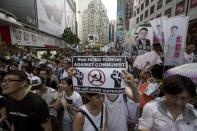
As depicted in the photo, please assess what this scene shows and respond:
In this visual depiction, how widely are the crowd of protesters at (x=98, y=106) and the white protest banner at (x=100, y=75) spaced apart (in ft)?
0.30

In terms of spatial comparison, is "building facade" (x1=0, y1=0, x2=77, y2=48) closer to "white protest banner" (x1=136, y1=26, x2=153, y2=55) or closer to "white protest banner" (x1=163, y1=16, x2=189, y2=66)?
"white protest banner" (x1=136, y1=26, x2=153, y2=55)

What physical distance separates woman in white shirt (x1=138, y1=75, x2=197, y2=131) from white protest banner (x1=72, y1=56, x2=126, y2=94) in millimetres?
1065

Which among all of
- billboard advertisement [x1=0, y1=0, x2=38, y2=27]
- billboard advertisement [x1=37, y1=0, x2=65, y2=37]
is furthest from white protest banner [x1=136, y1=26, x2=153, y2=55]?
billboard advertisement [x1=37, y1=0, x2=65, y2=37]

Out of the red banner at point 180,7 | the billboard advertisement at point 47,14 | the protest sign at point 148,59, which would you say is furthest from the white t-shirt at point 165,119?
the billboard advertisement at point 47,14

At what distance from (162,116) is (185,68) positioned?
0.71 m

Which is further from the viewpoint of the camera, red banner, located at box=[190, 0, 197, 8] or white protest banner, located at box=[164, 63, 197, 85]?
red banner, located at box=[190, 0, 197, 8]

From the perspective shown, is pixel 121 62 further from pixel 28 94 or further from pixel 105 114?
pixel 28 94

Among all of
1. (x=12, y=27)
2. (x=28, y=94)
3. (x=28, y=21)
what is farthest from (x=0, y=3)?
(x=28, y=94)

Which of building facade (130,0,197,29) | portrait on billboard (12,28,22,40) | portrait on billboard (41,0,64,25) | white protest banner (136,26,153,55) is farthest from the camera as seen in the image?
portrait on billboard (41,0,64,25)

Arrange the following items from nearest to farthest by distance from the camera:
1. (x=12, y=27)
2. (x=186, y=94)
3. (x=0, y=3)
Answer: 1. (x=186, y=94)
2. (x=12, y=27)
3. (x=0, y=3)

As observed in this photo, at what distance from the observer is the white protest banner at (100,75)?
3.37 m

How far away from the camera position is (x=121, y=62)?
3365mm

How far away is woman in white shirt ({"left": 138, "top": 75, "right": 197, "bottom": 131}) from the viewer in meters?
2.17

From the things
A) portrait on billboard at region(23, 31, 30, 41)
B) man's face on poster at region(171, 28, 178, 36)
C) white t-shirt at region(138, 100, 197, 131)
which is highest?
portrait on billboard at region(23, 31, 30, 41)
